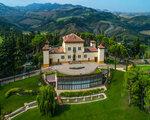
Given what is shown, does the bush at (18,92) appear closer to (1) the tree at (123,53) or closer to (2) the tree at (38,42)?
(2) the tree at (38,42)

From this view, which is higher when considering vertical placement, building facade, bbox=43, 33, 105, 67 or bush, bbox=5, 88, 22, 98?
building facade, bbox=43, 33, 105, 67

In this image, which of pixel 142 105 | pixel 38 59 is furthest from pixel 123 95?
pixel 38 59

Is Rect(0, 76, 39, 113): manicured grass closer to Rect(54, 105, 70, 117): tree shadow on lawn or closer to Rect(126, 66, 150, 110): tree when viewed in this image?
Rect(54, 105, 70, 117): tree shadow on lawn

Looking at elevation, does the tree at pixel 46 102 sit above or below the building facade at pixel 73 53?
below

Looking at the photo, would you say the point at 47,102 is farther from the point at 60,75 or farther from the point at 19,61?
the point at 19,61

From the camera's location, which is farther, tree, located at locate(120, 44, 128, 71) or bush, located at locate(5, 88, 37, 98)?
tree, located at locate(120, 44, 128, 71)

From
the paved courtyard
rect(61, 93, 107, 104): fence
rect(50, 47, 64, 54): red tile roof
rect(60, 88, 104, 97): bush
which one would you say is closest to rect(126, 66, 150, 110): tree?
rect(61, 93, 107, 104): fence

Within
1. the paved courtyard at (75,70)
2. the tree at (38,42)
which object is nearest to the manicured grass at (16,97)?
the paved courtyard at (75,70)
